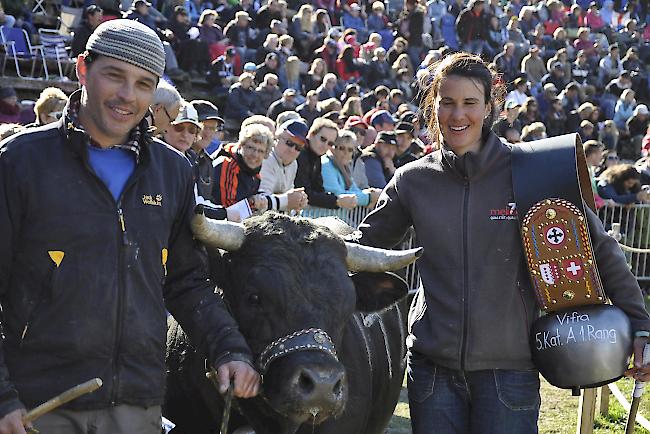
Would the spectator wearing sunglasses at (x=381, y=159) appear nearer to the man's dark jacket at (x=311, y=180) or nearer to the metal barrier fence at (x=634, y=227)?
the man's dark jacket at (x=311, y=180)

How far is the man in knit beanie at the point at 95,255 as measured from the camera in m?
3.10

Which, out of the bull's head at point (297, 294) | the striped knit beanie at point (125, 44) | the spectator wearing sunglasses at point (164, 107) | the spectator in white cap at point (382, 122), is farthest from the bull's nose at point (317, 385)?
the spectator in white cap at point (382, 122)

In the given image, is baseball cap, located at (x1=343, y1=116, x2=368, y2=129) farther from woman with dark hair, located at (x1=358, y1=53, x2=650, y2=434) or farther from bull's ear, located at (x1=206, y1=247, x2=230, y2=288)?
bull's ear, located at (x1=206, y1=247, x2=230, y2=288)

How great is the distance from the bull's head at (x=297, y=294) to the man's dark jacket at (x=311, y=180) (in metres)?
5.16

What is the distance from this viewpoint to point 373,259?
14.3 ft

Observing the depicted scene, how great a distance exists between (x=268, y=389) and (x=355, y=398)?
1.06m

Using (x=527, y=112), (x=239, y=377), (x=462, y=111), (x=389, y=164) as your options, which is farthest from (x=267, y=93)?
(x=239, y=377)

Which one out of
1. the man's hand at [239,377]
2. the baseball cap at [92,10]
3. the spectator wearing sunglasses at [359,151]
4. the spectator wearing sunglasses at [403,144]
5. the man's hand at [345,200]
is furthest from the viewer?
the baseball cap at [92,10]

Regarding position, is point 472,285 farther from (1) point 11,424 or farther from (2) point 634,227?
(2) point 634,227

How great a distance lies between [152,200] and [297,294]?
834 millimetres

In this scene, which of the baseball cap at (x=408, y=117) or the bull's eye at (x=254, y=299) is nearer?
the bull's eye at (x=254, y=299)

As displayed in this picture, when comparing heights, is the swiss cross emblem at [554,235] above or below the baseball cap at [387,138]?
above

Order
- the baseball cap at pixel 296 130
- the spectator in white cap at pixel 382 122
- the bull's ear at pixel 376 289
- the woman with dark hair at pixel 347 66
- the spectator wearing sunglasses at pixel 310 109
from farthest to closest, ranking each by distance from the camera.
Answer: the woman with dark hair at pixel 347 66, the spectator wearing sunglasses at pixel 310 109, the spectator in white cap at pixel 382 122, the baseball cap at pixel 296 130, the bull's ear at pixel 376 289

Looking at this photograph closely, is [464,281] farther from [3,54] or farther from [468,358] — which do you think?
[3,54]
